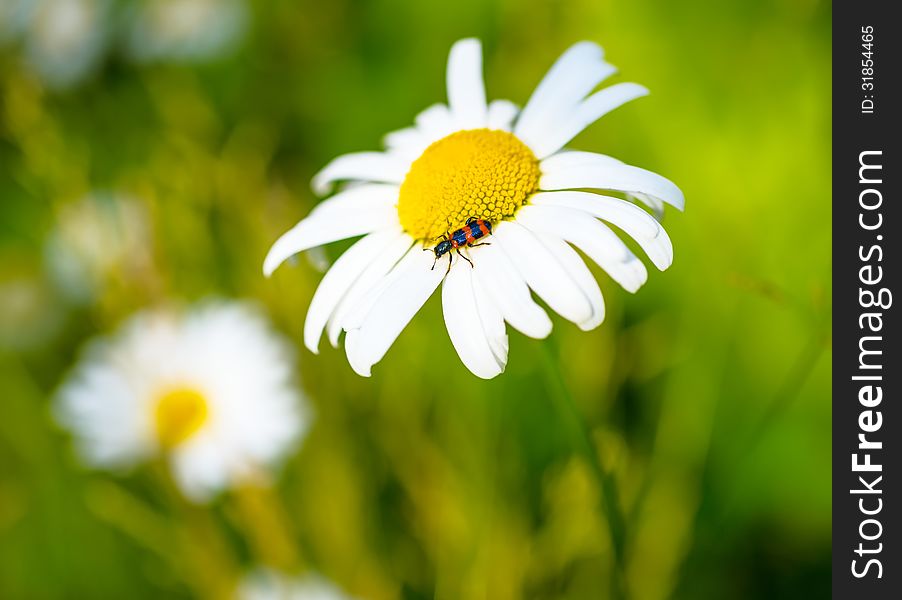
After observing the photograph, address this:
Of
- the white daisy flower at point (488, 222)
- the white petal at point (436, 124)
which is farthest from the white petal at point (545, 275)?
the white petal at point (436, 124)

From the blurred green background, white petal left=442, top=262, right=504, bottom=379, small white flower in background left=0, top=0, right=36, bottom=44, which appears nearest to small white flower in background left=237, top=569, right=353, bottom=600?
the blurred green background

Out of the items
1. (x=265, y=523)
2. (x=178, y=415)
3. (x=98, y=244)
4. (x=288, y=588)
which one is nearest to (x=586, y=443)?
(x=265, y=523)

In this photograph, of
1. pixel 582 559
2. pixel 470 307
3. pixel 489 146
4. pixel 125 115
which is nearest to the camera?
pixel 470 307

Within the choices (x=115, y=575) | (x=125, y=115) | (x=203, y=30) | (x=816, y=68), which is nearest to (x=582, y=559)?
(x=115, y=575)

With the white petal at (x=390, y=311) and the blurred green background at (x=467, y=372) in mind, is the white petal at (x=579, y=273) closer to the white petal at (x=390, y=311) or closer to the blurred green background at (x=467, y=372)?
the white petal at (x=390, y=311)

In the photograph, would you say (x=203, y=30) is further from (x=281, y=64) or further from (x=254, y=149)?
(x=254, y=149)

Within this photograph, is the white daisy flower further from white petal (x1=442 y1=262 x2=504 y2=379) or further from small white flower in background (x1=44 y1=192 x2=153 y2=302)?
small white flower in background (x1=44 y1=192 x2=153 y2=302)
